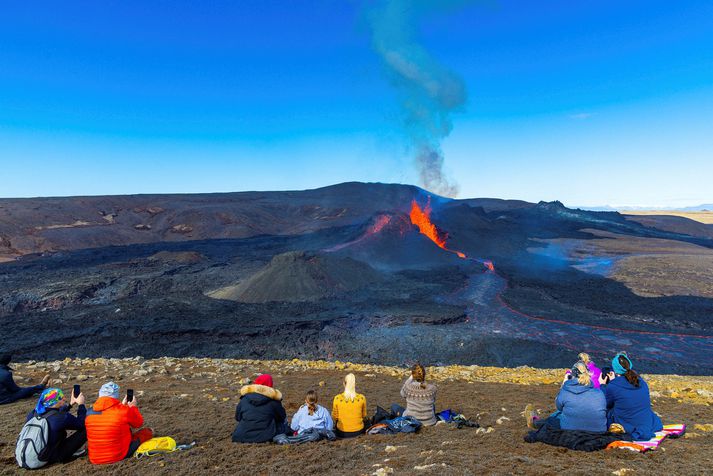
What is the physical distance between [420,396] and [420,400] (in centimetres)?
8

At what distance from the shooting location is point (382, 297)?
2930 cm

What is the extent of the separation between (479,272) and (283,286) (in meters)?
17.6

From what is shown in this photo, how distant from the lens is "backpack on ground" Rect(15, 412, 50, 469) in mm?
5371

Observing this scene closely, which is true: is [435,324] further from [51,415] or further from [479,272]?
[51,415]

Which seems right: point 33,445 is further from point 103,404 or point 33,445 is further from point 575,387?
point 575,387

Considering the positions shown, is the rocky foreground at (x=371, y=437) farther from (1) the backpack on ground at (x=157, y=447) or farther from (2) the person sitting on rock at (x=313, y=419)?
(2) the person sitting on rock at (x=313, y=419)

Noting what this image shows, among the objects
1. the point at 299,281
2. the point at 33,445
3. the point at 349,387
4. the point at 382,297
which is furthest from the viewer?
the point at 299,281

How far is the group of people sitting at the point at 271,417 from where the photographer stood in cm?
552

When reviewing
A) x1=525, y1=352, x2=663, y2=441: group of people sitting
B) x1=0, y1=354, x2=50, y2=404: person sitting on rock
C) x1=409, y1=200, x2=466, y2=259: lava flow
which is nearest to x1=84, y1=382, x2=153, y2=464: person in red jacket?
x1=0, y1=354, x2=50, y2=404: person sitting on rock

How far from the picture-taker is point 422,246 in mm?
43219

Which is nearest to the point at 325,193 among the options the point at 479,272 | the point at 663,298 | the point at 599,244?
the point at 599,244

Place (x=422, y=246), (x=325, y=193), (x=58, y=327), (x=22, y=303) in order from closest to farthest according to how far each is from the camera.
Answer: (x=58, y=327) < (x=22, y=303) < (x=422, y=246) < (x=325, y=193)

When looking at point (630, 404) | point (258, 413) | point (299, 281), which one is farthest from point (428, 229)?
point (258, 413)

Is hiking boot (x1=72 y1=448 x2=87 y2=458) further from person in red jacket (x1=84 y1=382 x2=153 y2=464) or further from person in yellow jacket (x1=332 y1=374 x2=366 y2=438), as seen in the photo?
person in yellow jacket (x1=332 y1=374 x2=366 y2=438)
